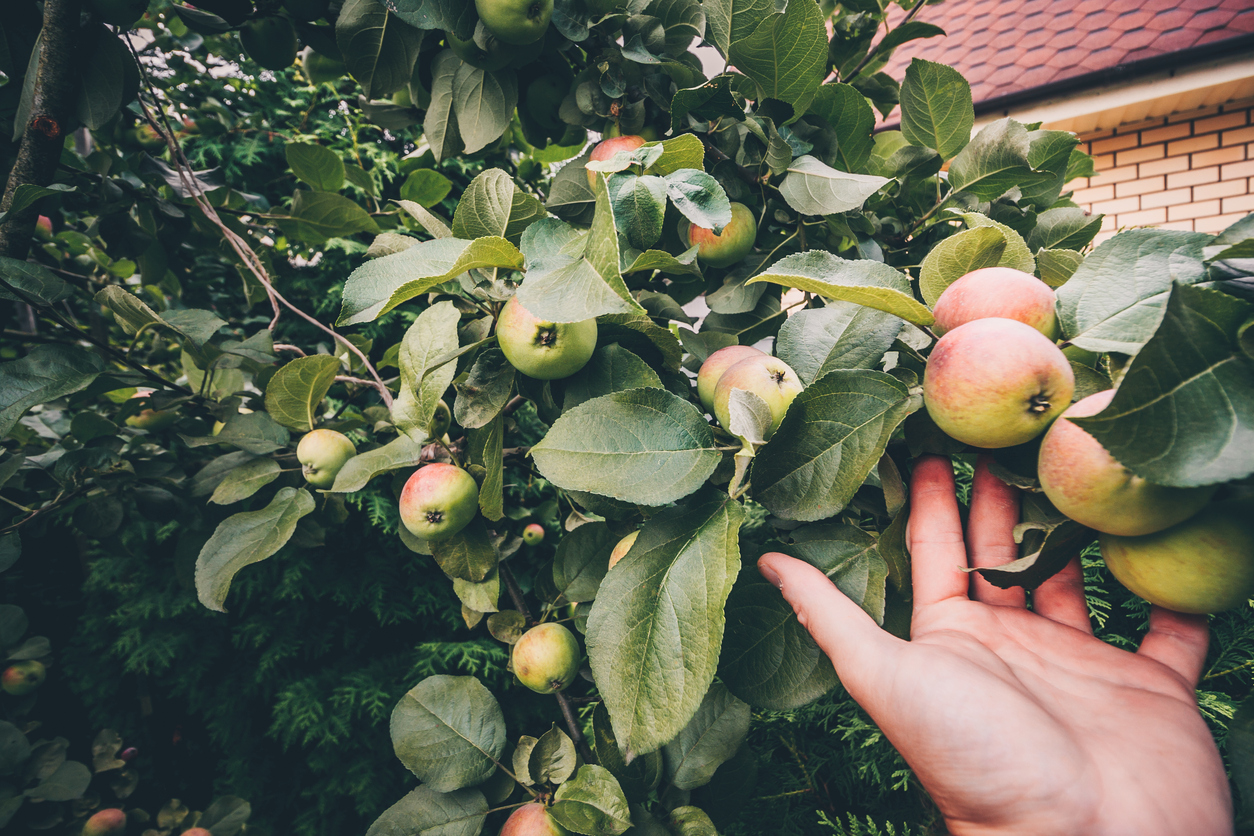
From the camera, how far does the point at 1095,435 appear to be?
0.50 meters

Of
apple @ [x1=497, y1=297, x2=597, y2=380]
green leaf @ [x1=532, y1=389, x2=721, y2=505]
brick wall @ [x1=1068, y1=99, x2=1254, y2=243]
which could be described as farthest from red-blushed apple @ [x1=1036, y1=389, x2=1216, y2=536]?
brick wall @ [x1=1068, y1=99, x2=1254, y2=243]

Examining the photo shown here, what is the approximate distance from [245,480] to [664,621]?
108 centimetres

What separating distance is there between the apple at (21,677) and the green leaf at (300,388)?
5.43 feet

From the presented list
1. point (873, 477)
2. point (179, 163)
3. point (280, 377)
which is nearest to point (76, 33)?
point (179, 163)

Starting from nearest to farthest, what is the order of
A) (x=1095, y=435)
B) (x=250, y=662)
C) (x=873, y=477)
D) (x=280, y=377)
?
(x=1095, y=435), (x=873, y=477), (x=280, y=377), (x=250, y=662)

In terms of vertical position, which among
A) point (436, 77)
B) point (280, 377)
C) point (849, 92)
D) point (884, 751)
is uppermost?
point (849, 92)

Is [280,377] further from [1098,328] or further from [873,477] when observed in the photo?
[1098,328]

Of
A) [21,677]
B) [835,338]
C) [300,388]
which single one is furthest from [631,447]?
[21,677]

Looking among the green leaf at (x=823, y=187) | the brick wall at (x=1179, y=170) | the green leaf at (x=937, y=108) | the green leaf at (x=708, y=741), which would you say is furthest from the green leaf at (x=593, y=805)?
the brick wall at (x=1179, y=170)

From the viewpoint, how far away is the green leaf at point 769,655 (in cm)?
81

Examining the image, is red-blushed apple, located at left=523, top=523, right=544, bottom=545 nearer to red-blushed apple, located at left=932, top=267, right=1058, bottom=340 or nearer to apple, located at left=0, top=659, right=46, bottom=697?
red-blushed apple, located at left=932, top=267, right=1058, bottom=340

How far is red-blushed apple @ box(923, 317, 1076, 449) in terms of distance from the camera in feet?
2.05

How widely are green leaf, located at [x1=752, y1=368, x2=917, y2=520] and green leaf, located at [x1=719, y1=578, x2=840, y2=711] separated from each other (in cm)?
19

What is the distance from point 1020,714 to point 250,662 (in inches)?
102
